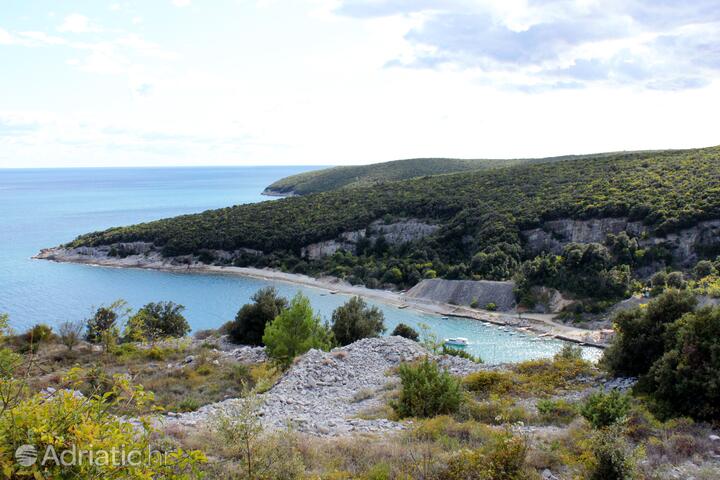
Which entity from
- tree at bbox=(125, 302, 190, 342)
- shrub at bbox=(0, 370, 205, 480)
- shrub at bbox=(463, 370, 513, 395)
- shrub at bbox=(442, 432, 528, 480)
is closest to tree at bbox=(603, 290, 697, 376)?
shrub at bbox=(463, 370, 513, 395)

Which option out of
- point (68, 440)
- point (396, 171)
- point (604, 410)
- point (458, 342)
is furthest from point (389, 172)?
point (68, 440)

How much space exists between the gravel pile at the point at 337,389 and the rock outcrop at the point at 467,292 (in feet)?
115

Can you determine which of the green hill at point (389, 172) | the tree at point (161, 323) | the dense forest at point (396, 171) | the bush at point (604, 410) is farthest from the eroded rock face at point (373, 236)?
the dense forest at point (396, 171)

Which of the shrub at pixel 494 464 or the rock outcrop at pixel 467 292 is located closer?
the shrub at pixel 494 464

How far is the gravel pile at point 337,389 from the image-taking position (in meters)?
12.6

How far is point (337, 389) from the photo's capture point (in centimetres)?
1698

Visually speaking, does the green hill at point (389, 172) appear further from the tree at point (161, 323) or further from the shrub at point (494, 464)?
the shrub at point (494, 464)

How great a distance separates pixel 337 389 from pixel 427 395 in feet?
14.4

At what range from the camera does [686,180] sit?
2418 inches

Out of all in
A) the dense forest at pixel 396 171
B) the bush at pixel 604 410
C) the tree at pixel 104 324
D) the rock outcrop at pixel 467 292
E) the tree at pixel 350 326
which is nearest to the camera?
the bush at pixel 604 410

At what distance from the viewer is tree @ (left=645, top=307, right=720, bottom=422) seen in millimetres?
11539

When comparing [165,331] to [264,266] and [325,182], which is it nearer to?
[264,266]

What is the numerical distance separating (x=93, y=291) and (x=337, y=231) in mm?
33034

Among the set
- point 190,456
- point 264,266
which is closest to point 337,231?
point 264,266
